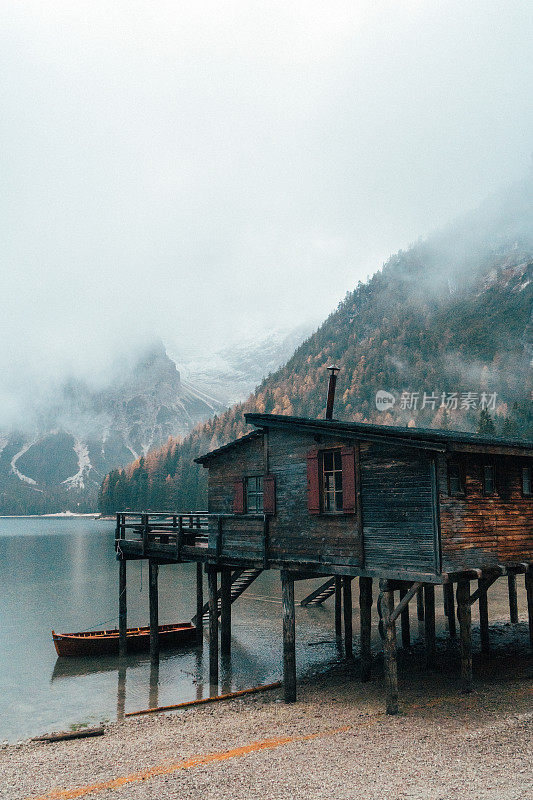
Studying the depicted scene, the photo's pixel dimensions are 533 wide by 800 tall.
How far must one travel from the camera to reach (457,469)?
16.7 m

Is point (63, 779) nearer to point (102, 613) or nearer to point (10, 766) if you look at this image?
point (10, 766)

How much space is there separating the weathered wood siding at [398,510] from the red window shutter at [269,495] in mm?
3879

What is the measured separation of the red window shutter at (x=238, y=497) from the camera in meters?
22.0

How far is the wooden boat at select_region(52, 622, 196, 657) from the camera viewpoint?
27797mm

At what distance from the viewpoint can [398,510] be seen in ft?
54.2

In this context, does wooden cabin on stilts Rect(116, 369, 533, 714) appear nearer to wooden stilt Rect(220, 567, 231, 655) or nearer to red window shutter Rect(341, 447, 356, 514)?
red window shutter Rect(341, 447, 356, 514)

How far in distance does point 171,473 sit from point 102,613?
141m

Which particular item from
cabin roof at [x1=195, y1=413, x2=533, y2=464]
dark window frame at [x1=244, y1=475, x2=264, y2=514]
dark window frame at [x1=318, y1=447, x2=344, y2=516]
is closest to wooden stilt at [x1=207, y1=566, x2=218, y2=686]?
dark window frame at [x1=244, y1=475, x2=264, y2=514]

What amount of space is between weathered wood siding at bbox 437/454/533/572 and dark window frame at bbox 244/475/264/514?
7324 mm

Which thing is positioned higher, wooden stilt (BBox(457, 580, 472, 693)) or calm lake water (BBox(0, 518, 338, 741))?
wooden stilt (BBox(457, 580, 472, 693))

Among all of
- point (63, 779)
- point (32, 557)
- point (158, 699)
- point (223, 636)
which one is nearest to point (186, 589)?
point (223, 636)

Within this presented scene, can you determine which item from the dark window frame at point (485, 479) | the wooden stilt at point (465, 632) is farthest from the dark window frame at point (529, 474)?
the wooden stilt at point (465, 632)

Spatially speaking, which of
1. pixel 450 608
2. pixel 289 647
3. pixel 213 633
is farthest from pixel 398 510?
pixel 450 608

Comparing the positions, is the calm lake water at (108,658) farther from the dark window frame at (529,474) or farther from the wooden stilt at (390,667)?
the dark window frame at (529,474)
